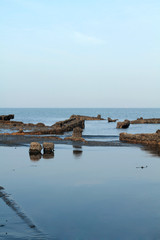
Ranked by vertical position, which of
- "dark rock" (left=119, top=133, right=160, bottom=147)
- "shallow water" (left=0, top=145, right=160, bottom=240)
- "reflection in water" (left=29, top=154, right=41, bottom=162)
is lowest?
"reflection in water" (left=29, top=154, right=41, bottom=162)

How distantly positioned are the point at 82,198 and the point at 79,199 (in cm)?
21

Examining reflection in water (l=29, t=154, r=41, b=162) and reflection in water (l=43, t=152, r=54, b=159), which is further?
reflection in water (l=43, t=152, r=54, b=159)

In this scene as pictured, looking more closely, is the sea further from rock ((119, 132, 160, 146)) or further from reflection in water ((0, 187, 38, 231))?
rock ((119, 132, 160, 146))

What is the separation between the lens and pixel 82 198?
13438 mm

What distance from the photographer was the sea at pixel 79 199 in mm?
9609

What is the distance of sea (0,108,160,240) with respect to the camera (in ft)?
31.5

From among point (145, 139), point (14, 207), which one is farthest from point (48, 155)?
point (14, 207)

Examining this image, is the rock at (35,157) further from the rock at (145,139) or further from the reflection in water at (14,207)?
the rock at (145,139)

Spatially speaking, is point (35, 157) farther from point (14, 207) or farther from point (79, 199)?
point (14, 207)

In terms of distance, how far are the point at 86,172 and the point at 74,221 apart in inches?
345

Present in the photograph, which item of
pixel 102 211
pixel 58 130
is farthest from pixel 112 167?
pixel 58 130

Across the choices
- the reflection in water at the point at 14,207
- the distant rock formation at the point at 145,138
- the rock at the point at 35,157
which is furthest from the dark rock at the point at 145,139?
the reflection in water at the point at 14,207

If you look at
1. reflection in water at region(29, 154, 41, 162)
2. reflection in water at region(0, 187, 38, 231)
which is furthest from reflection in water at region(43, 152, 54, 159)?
reflection in water at region(0, 187, 38, 231)

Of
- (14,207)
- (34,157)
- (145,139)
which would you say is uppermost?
(145,139)
